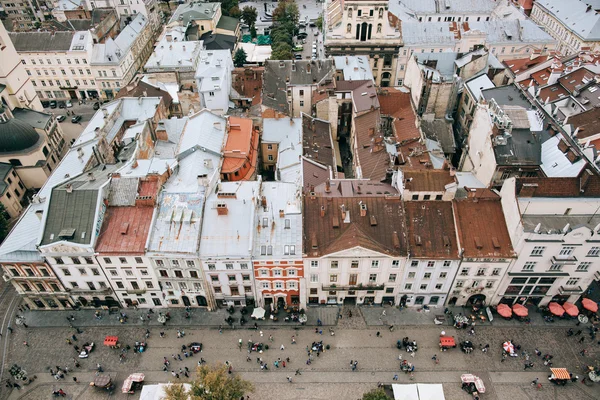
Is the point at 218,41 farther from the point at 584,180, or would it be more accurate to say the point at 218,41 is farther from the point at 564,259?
the point at 564,259

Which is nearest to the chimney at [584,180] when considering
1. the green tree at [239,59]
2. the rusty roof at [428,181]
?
the rusty roof at [428,181]

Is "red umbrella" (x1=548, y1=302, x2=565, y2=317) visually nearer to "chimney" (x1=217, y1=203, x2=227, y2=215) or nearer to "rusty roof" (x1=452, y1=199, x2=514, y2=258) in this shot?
"rusty roof" (x1=452, y1=199, x2=514, y2=258)

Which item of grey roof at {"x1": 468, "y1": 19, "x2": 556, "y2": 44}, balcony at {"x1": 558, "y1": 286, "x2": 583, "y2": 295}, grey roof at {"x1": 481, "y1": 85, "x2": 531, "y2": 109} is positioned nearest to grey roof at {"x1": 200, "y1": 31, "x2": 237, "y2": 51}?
grey roof at {"x1": 468, "y1": 19, "x2": 556, "y2": 44}

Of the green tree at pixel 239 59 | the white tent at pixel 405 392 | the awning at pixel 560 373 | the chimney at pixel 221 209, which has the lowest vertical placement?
the awning at pixel 560 373

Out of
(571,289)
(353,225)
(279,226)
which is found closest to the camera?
(353,225)

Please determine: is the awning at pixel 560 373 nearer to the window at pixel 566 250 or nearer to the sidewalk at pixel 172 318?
the window at pixel 566 250

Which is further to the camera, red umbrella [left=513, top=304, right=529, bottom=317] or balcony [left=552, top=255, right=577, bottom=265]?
red umbrella [left=513, top=304, right=529, bottom=317]

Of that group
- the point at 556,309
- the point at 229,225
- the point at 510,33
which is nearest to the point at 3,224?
the point at 229,225
